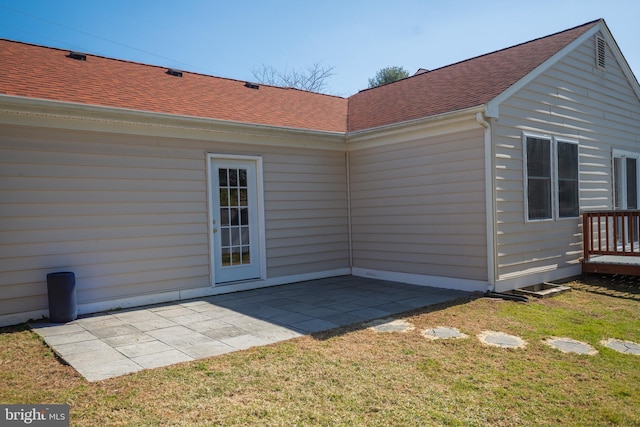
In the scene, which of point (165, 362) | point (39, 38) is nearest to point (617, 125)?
point (165, 362)

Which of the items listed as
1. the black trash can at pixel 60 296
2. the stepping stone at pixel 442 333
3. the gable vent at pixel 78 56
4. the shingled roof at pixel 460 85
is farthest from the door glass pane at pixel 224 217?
the stepping stone at pixel 442 333

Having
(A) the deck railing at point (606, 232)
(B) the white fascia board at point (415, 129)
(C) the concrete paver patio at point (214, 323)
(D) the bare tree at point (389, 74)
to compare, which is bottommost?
(C) the concrete paver patio at point (214, 323)

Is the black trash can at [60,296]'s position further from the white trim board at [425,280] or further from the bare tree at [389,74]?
the bare tree at [389,74]

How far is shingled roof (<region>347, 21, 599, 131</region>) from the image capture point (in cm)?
734

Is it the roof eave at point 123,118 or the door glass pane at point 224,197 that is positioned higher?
the roof eave at point 123,118

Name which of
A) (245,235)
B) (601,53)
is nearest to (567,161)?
(601,53)

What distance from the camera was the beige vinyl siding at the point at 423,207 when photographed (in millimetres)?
6988

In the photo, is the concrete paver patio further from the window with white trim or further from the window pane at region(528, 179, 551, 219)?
the window with white trim

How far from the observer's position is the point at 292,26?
1609cm

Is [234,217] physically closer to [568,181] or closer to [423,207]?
[423,207]

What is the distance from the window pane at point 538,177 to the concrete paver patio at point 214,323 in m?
2.02

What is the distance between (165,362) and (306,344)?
4.53 ft

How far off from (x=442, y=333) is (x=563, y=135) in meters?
5.15

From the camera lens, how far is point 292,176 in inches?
331
